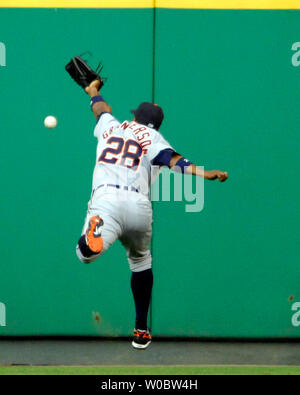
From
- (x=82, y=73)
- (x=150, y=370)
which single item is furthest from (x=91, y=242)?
(x=150, y=370)

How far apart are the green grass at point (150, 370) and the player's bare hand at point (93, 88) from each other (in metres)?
Answer: 2.25

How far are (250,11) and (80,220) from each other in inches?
96.6

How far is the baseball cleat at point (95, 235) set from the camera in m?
5.25

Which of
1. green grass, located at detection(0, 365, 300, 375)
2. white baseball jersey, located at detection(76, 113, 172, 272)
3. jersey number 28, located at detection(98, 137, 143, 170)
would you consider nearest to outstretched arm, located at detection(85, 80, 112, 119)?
white baseball jersey, located at detection(76, 113, 172, 272)

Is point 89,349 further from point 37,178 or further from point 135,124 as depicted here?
point 135,124

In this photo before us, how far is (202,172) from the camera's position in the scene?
524 cm

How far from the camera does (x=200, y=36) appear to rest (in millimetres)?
7270

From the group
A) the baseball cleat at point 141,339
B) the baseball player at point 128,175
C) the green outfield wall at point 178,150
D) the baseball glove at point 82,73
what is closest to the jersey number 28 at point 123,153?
the baseball player at point 128,175

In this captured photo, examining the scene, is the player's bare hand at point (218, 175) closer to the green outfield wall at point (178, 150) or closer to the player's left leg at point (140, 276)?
the player's left leg at point (140, 276)

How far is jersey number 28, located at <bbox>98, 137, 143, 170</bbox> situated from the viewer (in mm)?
5594

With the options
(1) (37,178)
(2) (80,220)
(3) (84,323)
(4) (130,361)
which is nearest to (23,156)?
(1) (37,178)

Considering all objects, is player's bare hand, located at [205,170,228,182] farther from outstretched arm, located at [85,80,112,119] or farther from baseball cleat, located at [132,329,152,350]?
baseball cleat, located at [132,329,152,350]

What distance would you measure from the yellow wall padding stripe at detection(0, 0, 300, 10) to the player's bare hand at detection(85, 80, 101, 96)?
151 cm

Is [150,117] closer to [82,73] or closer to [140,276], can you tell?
[82,73]
